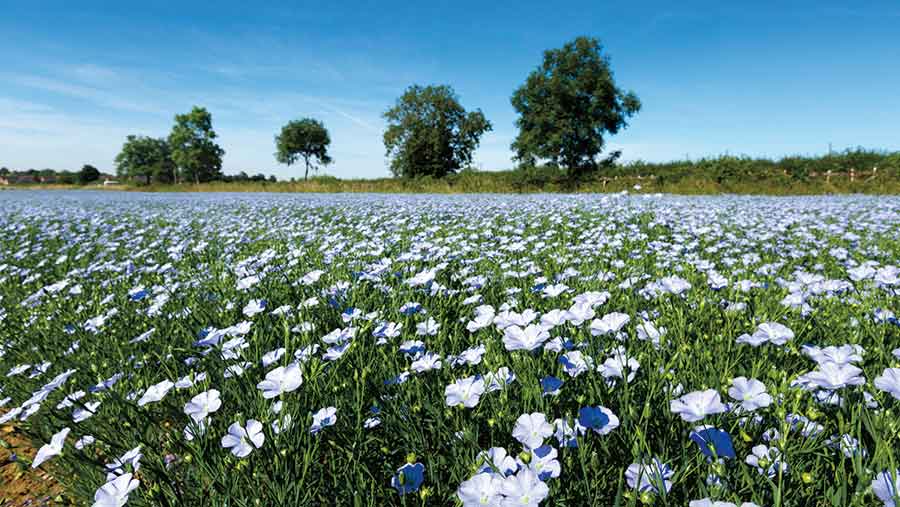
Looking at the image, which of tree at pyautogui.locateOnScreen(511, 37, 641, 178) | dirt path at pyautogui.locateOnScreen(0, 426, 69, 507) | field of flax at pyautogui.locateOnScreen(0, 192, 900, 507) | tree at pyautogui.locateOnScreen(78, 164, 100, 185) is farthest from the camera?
tree at pyautogui.locateOnScreen(78, 164, 100, 185)

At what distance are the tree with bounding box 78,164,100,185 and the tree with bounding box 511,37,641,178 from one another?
83.1 meters

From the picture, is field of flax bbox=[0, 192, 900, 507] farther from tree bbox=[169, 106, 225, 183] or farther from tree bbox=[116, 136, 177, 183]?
tree bbox=[116, 136, 177, 183]

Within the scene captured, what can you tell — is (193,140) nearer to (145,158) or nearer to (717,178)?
(145,158)

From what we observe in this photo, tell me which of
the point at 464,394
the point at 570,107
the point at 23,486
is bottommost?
the point at 23,486

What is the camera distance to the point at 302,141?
5909cm

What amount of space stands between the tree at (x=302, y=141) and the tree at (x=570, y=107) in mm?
33765

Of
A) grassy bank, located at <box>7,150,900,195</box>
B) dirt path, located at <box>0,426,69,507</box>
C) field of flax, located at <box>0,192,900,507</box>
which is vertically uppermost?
grassy bank, located at <box>7,150,900,195</box>

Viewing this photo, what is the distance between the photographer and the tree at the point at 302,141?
58.2 metres

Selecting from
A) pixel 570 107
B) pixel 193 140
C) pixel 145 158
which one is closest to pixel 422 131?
pixel 570 107

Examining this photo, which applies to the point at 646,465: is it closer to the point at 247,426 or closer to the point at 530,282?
the point at 247,426

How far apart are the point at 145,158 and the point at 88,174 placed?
1013 cm

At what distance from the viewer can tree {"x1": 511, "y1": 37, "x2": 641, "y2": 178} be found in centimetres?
3406

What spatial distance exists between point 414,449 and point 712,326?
155 centimetres

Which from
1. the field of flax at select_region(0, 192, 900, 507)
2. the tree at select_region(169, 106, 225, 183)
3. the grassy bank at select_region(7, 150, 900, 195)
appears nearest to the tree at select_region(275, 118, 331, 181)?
the tree at select_region(169, 106, 225, 183)
